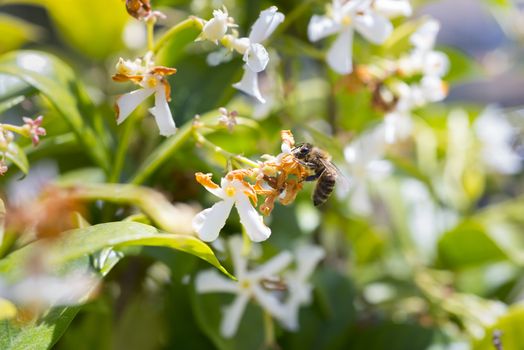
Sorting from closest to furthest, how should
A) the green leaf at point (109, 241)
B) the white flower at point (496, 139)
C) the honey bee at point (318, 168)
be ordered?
the green leaf at point (109, 241)
the honey bee at point (318, 168)
the white flower at point (496, 139)

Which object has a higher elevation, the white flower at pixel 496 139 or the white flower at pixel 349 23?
the white flower at pixel 349 23

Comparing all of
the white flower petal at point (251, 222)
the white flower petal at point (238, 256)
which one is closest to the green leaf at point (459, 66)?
the white flower petal at point (238, 256)

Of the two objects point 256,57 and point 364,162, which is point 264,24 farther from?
point 364,162

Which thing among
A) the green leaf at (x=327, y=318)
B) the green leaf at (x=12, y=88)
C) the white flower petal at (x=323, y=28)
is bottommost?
the green leaf at (x=327, y=318)

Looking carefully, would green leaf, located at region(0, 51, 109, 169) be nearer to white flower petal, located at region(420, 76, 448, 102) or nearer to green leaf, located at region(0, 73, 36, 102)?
green leaf, located at region(0, 73, 36, 102)

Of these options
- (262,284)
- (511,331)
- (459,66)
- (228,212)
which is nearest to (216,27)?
(228,212)

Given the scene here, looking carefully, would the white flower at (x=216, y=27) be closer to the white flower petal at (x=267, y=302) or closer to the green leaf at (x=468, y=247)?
the white flower petal at (x=267, y=302)

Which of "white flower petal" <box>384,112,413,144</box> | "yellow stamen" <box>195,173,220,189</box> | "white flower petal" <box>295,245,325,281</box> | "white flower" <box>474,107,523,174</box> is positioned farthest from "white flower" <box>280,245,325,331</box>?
"white flower" <box>474,107,523,174</box>

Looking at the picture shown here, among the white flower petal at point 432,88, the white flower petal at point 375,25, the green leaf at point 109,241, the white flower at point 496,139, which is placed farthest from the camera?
the white flower at point 496,139
